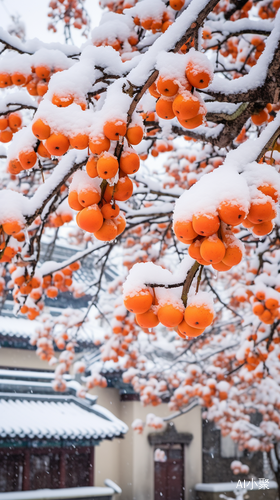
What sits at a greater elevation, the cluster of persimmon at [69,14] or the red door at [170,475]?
the cluster of persimmon at [69,14]

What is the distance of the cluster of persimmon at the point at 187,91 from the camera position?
114cm

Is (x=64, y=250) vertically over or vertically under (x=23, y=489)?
over

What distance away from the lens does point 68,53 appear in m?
2.09

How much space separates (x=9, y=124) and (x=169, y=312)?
1.24 m

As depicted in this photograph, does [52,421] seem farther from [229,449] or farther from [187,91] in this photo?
[187,91]

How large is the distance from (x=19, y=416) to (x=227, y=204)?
7.69 m

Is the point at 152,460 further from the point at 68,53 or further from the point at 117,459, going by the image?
the point at 68,53

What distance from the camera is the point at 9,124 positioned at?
6.08 ft

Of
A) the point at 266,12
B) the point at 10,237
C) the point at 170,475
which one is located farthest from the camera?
the point at 170,475

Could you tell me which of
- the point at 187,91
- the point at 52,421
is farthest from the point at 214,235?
the point at 52,421

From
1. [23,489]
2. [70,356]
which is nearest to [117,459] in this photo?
[23,489]

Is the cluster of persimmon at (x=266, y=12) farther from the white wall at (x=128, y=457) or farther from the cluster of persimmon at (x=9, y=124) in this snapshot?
the white wall at (x=128, y=457)

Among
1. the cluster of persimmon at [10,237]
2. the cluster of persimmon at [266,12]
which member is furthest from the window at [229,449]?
the cluster of persimmon at [10,237]

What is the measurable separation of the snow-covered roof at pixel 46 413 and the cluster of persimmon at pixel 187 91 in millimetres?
6947
